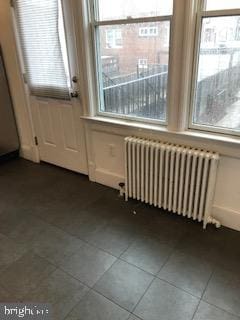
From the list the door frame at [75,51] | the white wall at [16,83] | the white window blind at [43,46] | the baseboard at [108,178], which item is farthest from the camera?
the white wall at [16,83]

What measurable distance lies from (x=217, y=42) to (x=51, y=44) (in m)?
1.57

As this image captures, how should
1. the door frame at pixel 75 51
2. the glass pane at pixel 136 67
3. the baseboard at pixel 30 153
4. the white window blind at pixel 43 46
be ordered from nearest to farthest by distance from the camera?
1. the glass pane at pixel 136 67
2. the door frame at pixel 75 51
3. the white window blind at pixel 43 46
4. the baseboard at pixel 30 153

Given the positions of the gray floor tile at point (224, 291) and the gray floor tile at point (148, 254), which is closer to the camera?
the gray floor tile at point (224, 291)

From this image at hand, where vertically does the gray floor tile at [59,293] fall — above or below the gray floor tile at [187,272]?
above

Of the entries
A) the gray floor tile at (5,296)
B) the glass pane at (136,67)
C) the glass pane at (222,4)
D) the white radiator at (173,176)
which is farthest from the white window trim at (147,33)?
the gray floor tile at (5,296)

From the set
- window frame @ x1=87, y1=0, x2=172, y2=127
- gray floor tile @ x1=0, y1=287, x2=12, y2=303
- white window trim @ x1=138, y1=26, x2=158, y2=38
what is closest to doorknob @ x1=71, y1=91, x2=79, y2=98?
window frame @ x1=87, y1=0, x2=172, y2=127

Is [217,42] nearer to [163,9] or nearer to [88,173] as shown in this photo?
[163,9]

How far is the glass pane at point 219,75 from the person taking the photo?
174 cm

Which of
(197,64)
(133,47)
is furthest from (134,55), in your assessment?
(197,64)

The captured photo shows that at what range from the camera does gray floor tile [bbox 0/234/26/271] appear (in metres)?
1.86

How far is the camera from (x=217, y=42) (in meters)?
1.79

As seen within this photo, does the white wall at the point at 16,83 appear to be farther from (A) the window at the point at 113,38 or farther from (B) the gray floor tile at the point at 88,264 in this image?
(B) the gray floor tile at the point at 88,264

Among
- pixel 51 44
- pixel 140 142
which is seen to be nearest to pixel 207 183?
pixel 140 142

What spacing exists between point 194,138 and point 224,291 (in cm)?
109
